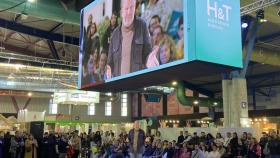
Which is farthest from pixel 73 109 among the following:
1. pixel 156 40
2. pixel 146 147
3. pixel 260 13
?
pixel 156 40

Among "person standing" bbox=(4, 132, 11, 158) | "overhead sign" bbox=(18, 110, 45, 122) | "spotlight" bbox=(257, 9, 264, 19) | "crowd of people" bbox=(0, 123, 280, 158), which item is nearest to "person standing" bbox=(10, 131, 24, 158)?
"crowd of people" bbox=(0, 123, 280, 158)

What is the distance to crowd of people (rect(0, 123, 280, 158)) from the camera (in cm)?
1071

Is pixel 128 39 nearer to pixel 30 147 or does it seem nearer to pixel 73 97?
pixel 30 147

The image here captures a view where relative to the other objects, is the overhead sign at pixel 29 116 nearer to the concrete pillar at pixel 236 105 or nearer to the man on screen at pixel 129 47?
the concrete pillar at pixel 236 105

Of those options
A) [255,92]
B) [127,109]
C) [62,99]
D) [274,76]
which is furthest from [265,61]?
[127,109]

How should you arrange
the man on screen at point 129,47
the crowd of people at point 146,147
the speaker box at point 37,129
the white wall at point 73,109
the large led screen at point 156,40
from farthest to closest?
the white wall at point 73,109 < the speaker box at point 37,129 < the crowd of people at point 146,147 < the man on screen at point 129,47 < the large led screen at point 156,40

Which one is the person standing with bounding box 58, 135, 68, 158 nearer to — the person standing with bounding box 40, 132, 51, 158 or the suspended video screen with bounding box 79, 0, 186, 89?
the person standing with bounding box 40, 132, 51, 158

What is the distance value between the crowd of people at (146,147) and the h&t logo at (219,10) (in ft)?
17.6

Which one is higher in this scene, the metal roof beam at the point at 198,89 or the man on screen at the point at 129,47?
the metal roof beam at the point at 198,89

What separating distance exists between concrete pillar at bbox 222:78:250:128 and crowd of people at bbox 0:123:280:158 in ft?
5.04

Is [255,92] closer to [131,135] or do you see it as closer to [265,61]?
[265,61]

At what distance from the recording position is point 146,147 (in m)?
12.7

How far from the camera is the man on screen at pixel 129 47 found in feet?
17.9

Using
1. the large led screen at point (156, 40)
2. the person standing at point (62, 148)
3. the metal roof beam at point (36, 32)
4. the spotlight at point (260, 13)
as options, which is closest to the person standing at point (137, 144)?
the large led screen at point (156, 40)
